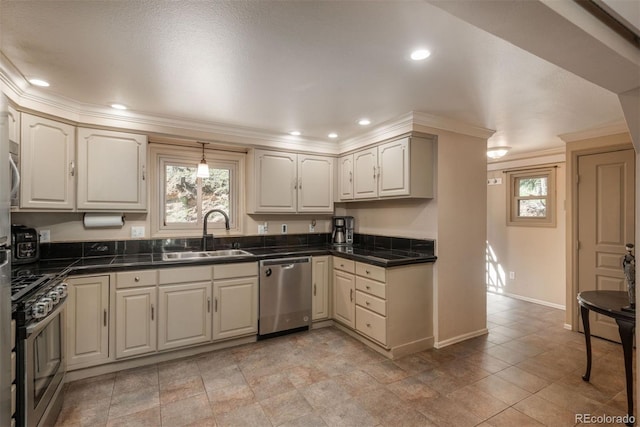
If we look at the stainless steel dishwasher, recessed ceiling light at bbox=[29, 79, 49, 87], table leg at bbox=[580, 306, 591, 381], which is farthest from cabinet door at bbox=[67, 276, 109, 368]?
table leg at bbox=[580, 306, 591, 381]

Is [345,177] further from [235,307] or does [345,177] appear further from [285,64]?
[285,64]

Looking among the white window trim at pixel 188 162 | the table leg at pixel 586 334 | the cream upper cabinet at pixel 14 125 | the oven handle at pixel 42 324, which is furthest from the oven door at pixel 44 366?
the table leg at pixel 586 334

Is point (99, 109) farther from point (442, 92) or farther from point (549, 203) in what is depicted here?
point (549, 203)

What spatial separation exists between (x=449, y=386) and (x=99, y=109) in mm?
3768

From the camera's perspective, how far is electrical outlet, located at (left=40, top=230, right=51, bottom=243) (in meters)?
2.74

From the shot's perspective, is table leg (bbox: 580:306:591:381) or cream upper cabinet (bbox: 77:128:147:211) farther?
cream upper cabinet (bbox: 77:128:147:211)

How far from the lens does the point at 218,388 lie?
235 centimetres

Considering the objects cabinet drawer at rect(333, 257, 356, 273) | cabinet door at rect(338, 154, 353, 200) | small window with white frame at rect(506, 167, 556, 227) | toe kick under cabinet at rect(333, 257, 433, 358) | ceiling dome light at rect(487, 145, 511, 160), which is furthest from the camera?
small window with white frame at rect(506, 167, 556, 227)

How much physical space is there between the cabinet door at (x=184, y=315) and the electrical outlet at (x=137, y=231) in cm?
79

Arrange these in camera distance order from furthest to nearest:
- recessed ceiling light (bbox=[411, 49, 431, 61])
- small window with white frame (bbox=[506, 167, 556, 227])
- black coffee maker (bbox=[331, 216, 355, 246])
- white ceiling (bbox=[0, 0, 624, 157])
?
1. small window with white frame (bbox=[506, 167, 556, 227])
2. black coffee maker (bbox=[331, 216, 355, 246])
3. recessed ceiling light (bbox=[411, 49, 431, 61])
4. white ceiling (bbox=[0, 0, 624, 157])

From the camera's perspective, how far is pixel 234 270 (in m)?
3.06

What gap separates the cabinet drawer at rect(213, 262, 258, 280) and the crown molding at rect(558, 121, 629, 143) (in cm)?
386

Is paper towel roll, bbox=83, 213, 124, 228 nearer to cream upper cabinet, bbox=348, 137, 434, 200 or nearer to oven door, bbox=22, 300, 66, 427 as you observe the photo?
oven door, bbox=22, 300, 66, 427

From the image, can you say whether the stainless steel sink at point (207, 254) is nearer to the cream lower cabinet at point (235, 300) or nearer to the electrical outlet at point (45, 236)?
the cream lower cabinet at point (235, 300)
